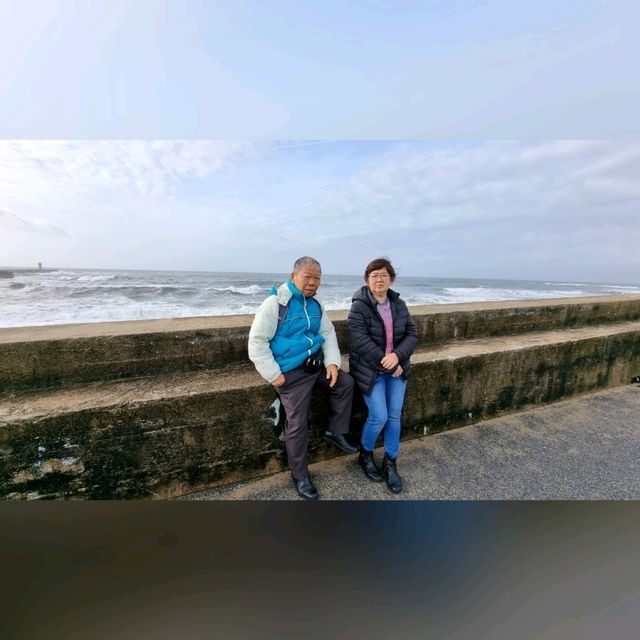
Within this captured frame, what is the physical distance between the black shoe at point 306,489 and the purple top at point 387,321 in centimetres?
107

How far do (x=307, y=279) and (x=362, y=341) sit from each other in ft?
2.03

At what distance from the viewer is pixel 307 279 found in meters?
2.03

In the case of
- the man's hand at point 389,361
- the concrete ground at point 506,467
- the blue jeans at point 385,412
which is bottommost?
the concrete ground at point 506,467

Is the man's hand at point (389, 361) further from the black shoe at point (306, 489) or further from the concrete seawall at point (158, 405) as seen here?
the black shoe at point (306, 489)

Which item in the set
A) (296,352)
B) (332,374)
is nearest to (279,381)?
(296,352)

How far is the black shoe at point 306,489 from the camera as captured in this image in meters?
2.02

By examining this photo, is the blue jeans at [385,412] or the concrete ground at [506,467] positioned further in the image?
the blue jeans at [385,412]

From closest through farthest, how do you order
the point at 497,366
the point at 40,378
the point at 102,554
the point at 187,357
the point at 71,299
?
the point at 102,554
the point at 40,378
the point at 187,357
the point at 497,366
the point at 71,299

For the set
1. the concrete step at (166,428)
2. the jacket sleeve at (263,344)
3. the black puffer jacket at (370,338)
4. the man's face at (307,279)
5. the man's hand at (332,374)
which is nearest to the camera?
the concrete step at (166,428)

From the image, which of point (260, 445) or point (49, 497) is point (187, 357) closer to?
point (260, 445)

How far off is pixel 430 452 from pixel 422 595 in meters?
1.19

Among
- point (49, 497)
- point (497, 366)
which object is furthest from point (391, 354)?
point (49, 497)

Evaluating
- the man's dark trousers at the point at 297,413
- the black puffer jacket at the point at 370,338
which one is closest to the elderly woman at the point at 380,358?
the black puffer jacket at the point at 370,338

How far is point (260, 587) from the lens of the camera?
149cm
